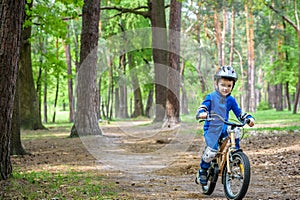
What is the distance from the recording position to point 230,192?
19.6ft

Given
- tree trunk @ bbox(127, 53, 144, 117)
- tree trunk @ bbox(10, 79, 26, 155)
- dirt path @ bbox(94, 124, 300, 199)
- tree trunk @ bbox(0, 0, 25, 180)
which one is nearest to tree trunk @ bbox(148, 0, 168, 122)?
dirt path @ bbox(94, 124, 300, 199)

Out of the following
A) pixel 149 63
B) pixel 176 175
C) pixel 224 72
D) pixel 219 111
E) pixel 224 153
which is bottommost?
pixel 176 175

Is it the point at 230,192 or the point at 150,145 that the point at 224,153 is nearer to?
the point at 230,192

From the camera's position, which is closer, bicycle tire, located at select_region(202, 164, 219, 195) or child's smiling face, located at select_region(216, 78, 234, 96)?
child's smiling face, located at select_region(216, 78, 234, 96)

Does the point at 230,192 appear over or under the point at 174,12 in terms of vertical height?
under

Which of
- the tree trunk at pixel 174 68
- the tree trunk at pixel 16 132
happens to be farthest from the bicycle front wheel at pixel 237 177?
the tree trunk at pixel 174 68

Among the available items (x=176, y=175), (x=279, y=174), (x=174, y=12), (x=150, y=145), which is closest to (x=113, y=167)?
(x=176, y=175)

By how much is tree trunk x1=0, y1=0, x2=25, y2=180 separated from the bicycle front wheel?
11.8 ft

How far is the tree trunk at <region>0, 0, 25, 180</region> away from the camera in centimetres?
698

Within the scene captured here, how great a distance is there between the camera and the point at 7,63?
7027mm

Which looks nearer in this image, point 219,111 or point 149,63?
point 219,111

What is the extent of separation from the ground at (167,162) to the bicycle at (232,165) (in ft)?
1.62

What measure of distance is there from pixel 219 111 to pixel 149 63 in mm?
32664

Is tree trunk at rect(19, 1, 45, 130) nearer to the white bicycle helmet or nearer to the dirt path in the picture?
the dirt path
